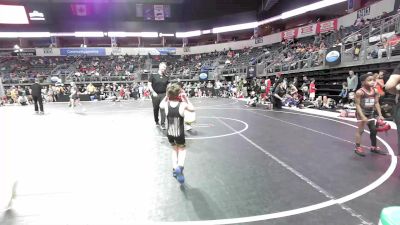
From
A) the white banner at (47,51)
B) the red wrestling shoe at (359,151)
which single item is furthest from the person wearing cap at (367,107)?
the white banner at (47,51)

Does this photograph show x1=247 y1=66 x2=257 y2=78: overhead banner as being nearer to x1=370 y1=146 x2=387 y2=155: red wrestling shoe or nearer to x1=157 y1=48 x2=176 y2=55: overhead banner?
x1=157 y1=48 x2=176 y2=55: overhead banner

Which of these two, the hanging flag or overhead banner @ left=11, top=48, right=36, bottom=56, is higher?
the hanging flag

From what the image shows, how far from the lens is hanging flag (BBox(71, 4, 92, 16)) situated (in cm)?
4266

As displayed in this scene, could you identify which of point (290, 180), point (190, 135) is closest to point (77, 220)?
point (290, 180)

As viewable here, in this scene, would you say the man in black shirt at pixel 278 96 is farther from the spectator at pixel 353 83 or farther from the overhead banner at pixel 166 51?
the overhead banner at pixel 166 51

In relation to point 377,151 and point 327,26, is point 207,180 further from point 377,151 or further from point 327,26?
point 327,26

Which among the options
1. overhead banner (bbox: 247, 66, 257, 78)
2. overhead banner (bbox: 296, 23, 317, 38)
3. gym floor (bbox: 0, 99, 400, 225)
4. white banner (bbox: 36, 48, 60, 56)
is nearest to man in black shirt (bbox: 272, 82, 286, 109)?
gym floor (bbox: 0, 99, 400, 225)

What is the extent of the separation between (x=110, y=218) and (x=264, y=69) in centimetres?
2498

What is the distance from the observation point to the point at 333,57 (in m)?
15.8

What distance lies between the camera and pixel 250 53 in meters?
38.5

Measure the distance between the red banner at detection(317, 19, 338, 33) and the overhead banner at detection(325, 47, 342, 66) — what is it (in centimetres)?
1467

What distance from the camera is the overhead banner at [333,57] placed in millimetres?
15516

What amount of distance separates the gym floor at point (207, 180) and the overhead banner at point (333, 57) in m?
8.73

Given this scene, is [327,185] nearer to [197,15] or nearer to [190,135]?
[190,135]
